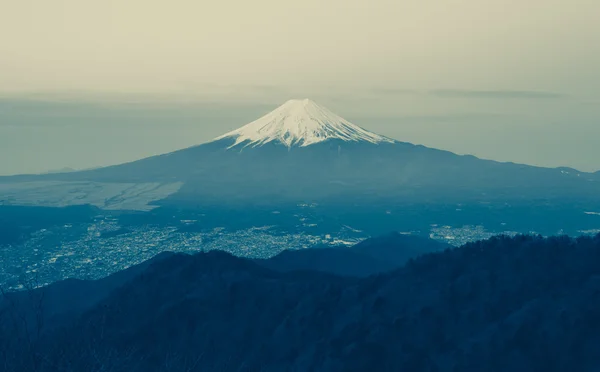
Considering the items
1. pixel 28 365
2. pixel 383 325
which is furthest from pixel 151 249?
pixel 28 365

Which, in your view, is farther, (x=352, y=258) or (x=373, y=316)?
(x=352, y=258)

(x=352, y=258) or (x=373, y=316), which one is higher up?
(x=373, y=316)

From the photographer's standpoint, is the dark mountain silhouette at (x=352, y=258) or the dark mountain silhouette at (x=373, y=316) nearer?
the dark mountain silhouette at (x=373, y=316)

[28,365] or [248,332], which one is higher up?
[28,365]

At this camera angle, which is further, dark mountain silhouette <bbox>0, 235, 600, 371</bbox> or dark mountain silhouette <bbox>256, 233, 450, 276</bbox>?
dark mountain silhouette <bbox>256, 233, 450, 276</bbox>

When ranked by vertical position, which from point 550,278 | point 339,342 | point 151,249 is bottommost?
point 151,249

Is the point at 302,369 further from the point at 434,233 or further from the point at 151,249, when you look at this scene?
the point at 434,233

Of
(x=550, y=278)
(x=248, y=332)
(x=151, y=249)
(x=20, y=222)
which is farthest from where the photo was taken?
(x=20, y=222)

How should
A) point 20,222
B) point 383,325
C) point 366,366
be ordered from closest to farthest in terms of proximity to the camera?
point 366,366
point 383,325
point 20,222
